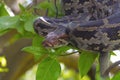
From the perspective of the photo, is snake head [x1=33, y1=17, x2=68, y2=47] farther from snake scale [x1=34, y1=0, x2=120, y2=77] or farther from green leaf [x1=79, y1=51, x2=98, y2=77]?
green leaf [x1=79, y1=51, x2=98, y2=77]

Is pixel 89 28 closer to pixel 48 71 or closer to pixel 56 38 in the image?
pixel 56 38

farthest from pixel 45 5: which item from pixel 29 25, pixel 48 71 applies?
pixel 48 71

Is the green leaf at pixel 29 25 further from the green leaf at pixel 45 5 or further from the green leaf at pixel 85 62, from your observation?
the green leaf at pixel 85 62

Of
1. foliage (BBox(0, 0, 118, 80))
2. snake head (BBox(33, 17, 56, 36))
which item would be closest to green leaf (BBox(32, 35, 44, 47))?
foliage (BBox(0, 0, 118, 80))

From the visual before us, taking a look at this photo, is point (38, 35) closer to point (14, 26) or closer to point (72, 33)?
point (14, 26)

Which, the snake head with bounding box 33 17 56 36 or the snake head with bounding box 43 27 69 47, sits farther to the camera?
the snake head with bounding box 33 17 56 36

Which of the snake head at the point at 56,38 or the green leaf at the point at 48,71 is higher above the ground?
the snake head at the point at 56,38

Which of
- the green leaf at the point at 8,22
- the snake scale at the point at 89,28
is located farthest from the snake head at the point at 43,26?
the green leaf at the point at 8,22
